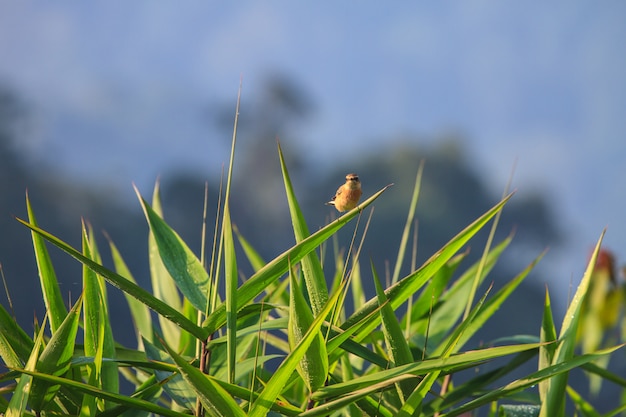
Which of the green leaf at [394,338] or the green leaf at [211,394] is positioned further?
the green leaf at [394,338]

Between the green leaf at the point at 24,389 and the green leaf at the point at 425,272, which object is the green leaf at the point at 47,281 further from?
the green leaf at the point at 425,272

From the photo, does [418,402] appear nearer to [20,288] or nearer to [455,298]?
[455,298]

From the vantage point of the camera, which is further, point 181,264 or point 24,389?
point 181,264

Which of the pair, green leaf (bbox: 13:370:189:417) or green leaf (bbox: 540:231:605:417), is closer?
green leaf (bbox: 13:370:189:417)

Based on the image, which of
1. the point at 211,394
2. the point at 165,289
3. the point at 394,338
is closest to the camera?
the point at 211,394

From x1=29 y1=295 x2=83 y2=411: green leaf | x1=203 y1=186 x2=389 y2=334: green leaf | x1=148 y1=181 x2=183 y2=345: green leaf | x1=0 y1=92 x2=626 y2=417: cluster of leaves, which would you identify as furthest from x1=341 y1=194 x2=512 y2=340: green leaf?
x1=148 y1=181 x2=183 y2=345: green leaf

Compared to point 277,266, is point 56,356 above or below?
below

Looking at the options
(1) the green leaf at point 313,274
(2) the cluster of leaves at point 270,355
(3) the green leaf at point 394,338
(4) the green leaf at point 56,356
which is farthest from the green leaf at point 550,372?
(4) the green leaf at point 56,356

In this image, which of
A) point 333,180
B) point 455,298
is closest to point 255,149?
point 333,180

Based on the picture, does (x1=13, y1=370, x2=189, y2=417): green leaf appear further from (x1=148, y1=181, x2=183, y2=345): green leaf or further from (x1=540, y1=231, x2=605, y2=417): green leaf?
(x1=148, y1=181, x2=183, y2=345): green leaf

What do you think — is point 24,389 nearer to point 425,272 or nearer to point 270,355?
point 270,355

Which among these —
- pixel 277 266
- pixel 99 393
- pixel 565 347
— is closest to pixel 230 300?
pixel 277 266

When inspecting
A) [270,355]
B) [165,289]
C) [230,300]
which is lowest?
[165,289]
